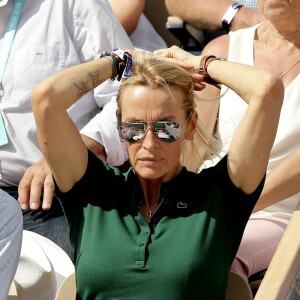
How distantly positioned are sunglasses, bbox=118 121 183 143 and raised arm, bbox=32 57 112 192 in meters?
0.16

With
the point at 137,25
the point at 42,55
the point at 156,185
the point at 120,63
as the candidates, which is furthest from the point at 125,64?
the point at 137,25

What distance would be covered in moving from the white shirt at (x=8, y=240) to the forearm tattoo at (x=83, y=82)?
1.23ft

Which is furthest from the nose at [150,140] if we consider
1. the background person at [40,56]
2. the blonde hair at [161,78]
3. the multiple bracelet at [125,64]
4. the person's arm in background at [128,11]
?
the person's arm in background at [128,11]

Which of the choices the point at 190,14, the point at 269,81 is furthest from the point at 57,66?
the point at 269,81

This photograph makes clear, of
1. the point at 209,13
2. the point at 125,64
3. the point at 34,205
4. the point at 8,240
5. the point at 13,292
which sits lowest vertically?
the point at 34,205

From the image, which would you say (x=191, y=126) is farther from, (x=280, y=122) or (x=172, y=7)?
(x=172, y=7)

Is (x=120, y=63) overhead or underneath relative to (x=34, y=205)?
overhead

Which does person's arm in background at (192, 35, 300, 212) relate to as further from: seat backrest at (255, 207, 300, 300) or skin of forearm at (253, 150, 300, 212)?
seat backrest at (255, 207, 300, 300)

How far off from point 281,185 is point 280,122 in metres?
0.29

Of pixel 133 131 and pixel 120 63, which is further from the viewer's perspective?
pixel 120 63

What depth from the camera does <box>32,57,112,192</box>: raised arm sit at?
2.33 m

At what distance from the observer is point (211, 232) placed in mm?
2262

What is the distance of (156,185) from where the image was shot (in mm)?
2408

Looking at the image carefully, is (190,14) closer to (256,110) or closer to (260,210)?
(260,210)
